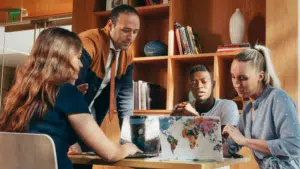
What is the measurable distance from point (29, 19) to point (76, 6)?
0.97 metres

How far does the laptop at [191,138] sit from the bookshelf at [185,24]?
4.64 feet

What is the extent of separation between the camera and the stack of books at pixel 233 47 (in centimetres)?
301

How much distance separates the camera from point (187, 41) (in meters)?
3.25

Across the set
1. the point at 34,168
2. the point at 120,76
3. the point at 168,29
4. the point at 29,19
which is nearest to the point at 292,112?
the point at 120,76

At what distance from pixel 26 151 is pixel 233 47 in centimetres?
211

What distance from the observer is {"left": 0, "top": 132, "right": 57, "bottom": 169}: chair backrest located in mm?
1220

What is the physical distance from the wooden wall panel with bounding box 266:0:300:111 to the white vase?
1.20 ft

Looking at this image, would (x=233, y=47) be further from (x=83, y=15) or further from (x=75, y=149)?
(x=75, y=149)

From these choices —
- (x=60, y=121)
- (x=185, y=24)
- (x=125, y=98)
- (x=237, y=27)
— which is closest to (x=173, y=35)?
(x=185, y=24)

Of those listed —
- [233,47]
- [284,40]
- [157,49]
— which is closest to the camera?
[284,40]

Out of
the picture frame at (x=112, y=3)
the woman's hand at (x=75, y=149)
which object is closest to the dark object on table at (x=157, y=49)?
the picture frame at (x=112, y=3)

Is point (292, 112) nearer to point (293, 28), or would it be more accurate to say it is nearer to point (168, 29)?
point (293, 28)

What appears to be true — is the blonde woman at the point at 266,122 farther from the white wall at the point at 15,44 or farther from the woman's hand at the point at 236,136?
the white wall at the point at 15,44

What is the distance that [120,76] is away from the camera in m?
2.44
